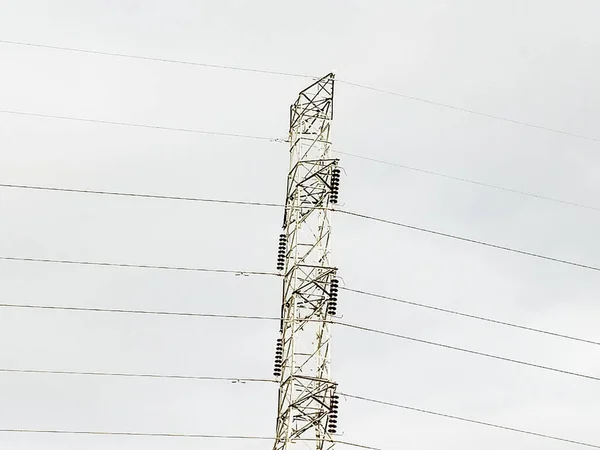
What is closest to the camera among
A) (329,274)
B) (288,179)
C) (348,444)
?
(348,444)

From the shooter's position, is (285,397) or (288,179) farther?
(288,179)

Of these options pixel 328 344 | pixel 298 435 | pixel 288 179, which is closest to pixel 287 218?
pixel 288 179

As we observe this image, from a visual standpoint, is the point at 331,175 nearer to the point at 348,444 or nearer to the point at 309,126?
the point at 309,126

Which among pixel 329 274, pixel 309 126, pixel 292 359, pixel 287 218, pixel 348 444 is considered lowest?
pixel 348 444

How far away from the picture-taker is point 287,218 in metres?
58.4

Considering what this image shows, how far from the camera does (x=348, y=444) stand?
2008 inches

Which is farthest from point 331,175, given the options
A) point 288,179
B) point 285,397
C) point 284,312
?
point 285,397

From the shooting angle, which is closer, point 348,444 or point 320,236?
point 348,444

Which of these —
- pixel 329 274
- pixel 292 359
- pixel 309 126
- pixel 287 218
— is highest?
pixel 309 126

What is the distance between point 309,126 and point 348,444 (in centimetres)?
1819

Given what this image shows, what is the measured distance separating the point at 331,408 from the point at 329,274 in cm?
673

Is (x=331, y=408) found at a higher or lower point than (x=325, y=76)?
lower

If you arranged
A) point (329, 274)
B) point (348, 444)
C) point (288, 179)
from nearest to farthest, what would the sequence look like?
point (348, 444) → point (329, 274) → point (288, 179)

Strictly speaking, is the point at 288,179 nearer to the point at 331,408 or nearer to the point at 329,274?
the point at 329,274
